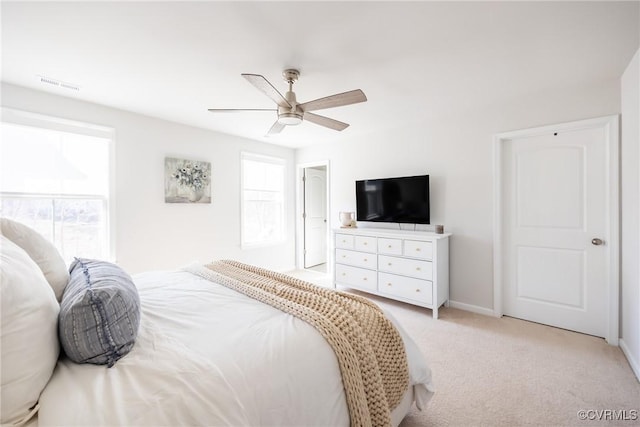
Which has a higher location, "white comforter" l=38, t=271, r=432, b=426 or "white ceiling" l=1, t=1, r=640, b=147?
"white ceiling" l=1, t=1, r=640, b=147

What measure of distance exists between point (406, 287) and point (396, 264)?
289mm

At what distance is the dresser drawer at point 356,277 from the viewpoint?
3.59 metres

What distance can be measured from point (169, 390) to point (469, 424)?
5.48 feet

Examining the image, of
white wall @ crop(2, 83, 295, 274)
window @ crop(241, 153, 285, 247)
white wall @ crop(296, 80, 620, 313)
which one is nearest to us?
white wall @ crop(296, 80, 620, 313)

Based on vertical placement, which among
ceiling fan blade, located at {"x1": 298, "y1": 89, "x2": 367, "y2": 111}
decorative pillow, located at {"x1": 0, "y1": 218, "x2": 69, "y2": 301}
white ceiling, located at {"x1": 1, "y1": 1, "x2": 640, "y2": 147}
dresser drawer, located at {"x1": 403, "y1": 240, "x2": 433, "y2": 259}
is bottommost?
dresser drawer, located at {"x1": 403, "y1": 240, "x2": 433, "y2": 259}

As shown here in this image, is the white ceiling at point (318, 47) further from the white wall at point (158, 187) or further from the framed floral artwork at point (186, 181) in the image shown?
the framed floral artwork at point (186, 181)

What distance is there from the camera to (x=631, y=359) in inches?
82.7

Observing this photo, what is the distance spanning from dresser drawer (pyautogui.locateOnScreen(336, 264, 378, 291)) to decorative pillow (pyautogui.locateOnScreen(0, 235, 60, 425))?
314 centimetres

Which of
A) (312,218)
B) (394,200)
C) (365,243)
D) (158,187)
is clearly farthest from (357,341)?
(312,218)

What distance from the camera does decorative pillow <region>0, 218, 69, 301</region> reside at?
113cm

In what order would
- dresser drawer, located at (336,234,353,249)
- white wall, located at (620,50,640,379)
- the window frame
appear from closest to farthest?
white wall, located at (620,50,640,379) < dresser drawer, located at (336,234,353,249) < the window frame

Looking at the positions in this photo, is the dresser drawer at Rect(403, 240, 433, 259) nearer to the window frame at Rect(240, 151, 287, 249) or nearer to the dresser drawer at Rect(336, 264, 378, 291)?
the dresser drawer at Rect(336, 264, 378, 291)

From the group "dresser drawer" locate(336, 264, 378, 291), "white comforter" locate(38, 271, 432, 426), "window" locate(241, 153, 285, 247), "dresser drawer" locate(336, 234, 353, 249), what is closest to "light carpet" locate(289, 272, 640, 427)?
"white comforter" locate(38, 271, 432, 426)

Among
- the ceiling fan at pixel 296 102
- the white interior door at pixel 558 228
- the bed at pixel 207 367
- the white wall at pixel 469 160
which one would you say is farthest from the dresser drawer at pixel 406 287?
the ceiling fan at pixel 296 102
